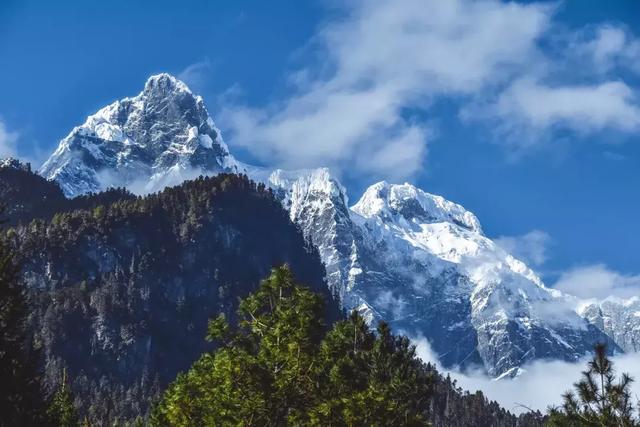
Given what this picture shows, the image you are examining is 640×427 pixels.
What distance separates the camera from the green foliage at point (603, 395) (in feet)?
123

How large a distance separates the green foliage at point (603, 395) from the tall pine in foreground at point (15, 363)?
2607 centimetres

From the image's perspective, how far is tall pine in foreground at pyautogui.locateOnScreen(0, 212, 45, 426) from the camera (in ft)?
127

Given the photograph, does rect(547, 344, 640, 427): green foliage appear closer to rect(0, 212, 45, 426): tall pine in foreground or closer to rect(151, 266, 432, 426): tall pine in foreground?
rect(151, 266, 432, 426): tall pine in foreground

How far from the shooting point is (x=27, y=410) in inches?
1575

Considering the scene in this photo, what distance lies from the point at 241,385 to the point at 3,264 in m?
16.0

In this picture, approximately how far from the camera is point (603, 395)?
1539 inches

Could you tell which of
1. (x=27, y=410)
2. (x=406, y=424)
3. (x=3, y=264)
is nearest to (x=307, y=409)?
(x=406, y=424)

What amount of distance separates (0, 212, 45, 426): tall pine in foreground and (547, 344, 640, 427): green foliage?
26.1 m

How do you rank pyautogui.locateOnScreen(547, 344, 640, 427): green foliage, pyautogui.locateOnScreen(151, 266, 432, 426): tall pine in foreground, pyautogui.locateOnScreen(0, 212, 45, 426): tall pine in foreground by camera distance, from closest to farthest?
1. pyautogui.locateOnScreen(151, 266, 432, 426): tall pine in foreground
2. pyautogui.locateOnScreen(547, 344, 640, 427): green foliage
3. pyautogui.locateOnScreen(0, 212, 45, 426): tall pine in foreground

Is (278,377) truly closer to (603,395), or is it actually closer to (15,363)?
(15,363)

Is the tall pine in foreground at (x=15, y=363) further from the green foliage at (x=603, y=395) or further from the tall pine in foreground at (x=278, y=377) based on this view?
the green foliage at (x=603, y=395)

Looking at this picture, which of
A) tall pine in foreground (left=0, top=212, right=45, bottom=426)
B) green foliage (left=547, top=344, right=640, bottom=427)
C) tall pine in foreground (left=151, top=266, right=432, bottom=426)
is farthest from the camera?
tall pine in foreground (left=0, top=212, right=45, bottom=426)

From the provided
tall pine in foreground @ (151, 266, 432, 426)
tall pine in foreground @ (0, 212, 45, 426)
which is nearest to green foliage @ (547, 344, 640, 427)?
tall pine in foreground @ (151, 266, 432, 426)

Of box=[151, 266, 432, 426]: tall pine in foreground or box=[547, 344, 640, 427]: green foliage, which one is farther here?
box=[547, 344, 640, 427]: green foliage
